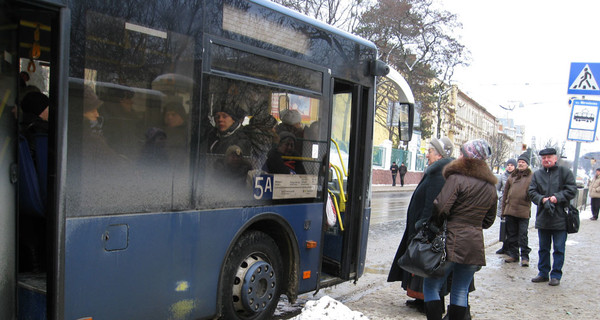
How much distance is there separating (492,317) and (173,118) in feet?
13.1

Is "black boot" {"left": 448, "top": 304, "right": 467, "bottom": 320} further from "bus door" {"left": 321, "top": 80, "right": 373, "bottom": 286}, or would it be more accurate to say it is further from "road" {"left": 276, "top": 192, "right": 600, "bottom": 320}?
"bus door" {"left": 321, "top": 80, "right": 373, "bottom": 286}

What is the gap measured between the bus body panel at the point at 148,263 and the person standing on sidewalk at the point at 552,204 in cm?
438

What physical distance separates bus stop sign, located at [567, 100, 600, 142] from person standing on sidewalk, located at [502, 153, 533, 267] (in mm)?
2927

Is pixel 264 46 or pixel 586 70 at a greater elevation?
pixel 586 70

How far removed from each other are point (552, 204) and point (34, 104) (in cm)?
614

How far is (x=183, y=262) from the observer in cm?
359

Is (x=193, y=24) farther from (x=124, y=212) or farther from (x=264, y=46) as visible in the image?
(x=124, y=212)

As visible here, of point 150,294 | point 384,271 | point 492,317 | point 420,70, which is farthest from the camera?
point 420,70

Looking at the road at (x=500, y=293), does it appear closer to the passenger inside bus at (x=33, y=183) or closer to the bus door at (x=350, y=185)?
the bus door at (x=350, y=185)

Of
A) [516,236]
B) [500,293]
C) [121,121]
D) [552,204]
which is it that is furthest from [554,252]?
[121,121]

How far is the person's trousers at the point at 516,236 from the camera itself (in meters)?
8.02

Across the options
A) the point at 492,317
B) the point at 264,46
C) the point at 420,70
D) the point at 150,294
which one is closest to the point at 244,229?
the point at 150,294

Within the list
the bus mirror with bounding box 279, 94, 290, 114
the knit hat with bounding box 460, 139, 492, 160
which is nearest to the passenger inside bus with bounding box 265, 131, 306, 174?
the bus mirror with bounding box 279, 94, 290, 114

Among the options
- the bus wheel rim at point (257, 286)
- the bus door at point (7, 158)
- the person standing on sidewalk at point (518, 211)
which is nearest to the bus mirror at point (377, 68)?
the bus wheel rim at point (257, 286)
